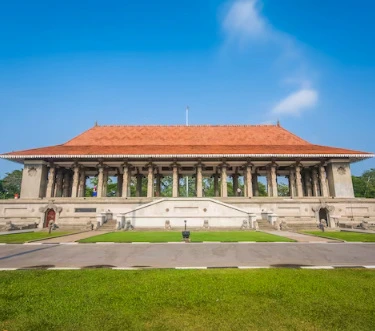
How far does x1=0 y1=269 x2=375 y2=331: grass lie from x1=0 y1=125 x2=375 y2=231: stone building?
15889 mm

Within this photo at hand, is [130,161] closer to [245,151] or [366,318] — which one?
[245,151]

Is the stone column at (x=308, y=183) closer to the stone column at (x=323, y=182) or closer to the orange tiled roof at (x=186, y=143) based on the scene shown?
the stone column at (x=323, y=182)

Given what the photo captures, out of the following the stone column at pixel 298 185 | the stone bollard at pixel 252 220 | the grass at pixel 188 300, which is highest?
the stone column at pixel 298 185

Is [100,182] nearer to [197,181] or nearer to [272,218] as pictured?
[197,181]

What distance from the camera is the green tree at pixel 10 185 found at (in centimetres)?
5722

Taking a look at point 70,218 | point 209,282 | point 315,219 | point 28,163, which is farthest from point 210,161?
point 209,282

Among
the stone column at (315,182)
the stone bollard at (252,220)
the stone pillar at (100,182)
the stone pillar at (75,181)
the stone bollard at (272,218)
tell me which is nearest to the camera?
the stone bollard at (252,220)

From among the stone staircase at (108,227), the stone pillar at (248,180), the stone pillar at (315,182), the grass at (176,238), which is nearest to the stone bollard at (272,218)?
the grass at (176,238)

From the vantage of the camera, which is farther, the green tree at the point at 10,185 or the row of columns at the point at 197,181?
the green tree at the point at 10,185

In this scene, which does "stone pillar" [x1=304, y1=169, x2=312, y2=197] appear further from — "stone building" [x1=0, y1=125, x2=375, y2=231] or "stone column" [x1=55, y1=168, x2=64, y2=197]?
"stone column" [x1=55, y1=168, x2=64, y2=197]

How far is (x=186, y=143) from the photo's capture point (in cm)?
3169

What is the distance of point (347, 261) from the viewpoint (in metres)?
7.31

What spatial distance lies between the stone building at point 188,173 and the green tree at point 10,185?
1432 inches

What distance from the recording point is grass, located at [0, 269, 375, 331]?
3.05 m
